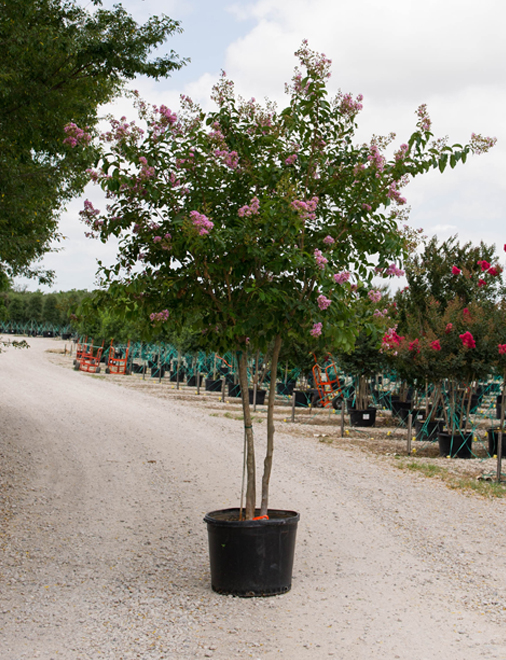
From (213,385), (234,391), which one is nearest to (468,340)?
(234,391)

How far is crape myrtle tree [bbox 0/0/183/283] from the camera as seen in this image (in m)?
5.13

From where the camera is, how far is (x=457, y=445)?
10.8 metres

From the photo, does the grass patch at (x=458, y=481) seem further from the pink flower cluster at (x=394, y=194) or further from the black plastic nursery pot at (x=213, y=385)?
the black plastic nursery pot at (x=213, y=385)

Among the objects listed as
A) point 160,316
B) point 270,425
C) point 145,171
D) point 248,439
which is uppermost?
point 145,171

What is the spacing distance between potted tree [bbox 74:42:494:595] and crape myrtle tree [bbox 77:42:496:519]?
A: 10 mm

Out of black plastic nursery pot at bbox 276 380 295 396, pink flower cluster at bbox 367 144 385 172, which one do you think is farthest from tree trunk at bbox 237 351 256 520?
black plastic nursery pot at bbox 276 380 295 396

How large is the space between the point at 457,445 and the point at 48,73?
28.1 feet

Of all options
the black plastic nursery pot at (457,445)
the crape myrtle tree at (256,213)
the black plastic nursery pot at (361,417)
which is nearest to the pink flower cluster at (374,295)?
the crape myrtle tree at (256,213)

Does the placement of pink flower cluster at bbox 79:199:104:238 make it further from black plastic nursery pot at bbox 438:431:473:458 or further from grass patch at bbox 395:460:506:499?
black plastic nursery pot at bbox 438:431:473:458

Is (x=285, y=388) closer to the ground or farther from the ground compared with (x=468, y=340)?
closer to the ground

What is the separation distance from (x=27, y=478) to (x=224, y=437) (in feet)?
14.1

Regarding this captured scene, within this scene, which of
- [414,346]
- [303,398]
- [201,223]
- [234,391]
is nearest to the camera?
[201,223]

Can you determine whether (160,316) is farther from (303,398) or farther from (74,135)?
(303,398)

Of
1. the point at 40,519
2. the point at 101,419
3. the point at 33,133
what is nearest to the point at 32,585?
the point at 40,519
